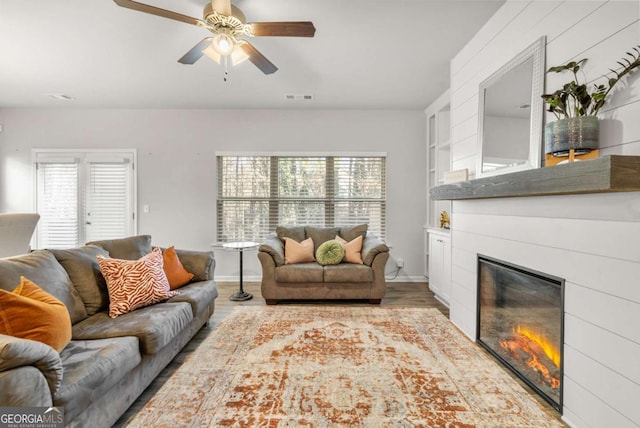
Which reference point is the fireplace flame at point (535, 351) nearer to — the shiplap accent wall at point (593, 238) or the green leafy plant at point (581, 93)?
the shiplap accent wall at point (593, 238)

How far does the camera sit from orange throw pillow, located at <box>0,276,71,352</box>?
1421 mm

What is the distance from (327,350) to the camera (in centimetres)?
244

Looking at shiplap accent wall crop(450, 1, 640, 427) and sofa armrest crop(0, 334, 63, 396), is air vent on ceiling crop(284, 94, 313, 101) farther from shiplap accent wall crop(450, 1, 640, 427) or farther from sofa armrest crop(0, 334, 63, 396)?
sofa armrest crop(0, 334, 63, 396)

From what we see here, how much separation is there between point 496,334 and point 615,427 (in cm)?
104

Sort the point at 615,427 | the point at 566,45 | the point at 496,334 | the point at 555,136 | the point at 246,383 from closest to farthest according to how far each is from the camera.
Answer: the point at 615,427, the point at 555,136, the point at 566,45, the point at 246,383, the point at 496,334

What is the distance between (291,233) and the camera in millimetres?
4312

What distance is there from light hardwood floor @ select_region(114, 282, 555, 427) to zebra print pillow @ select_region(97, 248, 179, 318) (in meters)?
0.53

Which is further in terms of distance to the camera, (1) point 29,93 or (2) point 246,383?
(1) point 29,93

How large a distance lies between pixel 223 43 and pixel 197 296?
2.07 metres

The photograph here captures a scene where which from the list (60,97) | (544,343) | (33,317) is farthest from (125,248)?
(544,343)

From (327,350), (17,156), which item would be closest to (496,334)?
(327,350)

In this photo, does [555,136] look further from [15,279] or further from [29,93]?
[29,93]

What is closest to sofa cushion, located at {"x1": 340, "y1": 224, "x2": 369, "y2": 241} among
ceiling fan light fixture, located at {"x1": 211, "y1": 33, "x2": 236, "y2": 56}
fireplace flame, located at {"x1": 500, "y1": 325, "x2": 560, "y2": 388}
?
fireplace flame, located at {"x1": 500, "y1": 325, "x2": 560, "y2": 388}

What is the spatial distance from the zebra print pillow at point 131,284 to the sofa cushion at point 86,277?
61 mm
